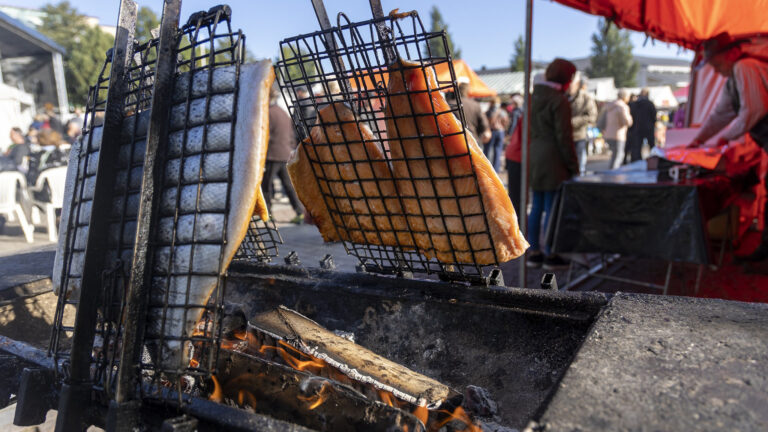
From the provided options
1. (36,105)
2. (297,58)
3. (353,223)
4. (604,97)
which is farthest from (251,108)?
(604,97)

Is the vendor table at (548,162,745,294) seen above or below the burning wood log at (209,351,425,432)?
above

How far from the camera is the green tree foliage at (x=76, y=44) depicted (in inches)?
1419

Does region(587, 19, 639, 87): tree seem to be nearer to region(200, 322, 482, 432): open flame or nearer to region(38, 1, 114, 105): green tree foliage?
region(38, 1, 114, 105): green tree foliage

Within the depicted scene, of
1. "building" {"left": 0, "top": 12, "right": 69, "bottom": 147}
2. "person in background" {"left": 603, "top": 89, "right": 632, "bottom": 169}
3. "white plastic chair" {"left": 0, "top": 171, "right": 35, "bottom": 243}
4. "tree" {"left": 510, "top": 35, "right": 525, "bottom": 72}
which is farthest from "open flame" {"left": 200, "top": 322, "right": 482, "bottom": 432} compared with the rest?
"tree" {"left": 510, "top": 35, "right": 525, "bottom": 72}

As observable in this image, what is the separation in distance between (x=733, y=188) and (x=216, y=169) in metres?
5.19

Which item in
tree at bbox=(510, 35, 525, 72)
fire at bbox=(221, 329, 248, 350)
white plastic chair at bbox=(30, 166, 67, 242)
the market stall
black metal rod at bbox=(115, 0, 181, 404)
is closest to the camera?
black metal rod at bbox=(115, 0, 181, 404)

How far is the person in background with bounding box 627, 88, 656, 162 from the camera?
13.0 metres

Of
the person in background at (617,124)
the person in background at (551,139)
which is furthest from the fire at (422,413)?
the person in background at (617,124)

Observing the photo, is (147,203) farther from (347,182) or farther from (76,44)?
(76,44)

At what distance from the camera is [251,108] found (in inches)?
55.3

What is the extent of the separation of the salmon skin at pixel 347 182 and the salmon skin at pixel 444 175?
89 mm

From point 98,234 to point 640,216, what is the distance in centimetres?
388

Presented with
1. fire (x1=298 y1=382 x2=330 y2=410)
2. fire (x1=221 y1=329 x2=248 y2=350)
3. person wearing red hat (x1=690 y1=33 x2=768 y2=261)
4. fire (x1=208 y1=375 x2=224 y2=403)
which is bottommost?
fire (x1=208 y1=375 x2=224 y2=403)

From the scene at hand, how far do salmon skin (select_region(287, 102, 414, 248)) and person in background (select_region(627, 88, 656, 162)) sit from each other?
13.0 metres
